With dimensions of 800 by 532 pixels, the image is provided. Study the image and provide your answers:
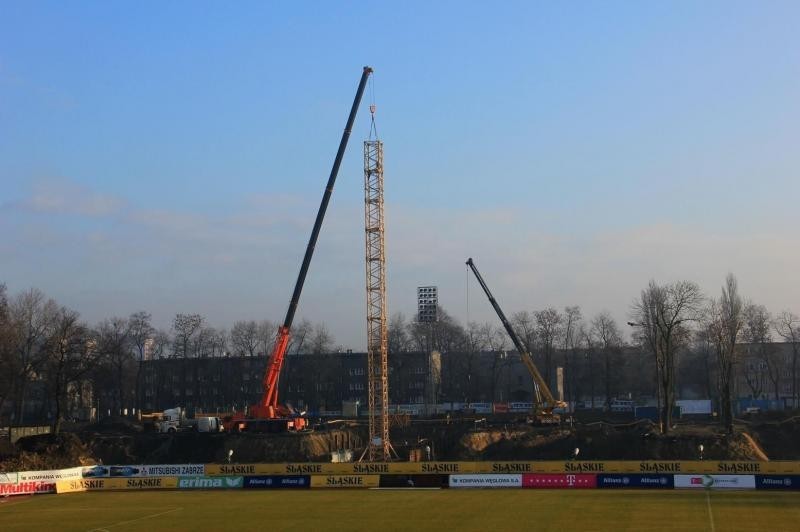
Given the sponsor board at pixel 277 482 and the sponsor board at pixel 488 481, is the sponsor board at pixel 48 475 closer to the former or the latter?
the sponsor board at pixel 277 482

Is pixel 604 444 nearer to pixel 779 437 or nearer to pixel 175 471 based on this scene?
pixel 779 437

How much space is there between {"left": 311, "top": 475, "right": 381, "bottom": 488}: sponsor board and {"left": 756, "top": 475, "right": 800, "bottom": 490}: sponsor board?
25187mm

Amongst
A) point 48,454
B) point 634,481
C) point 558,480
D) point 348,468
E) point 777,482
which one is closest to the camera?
point 777,482

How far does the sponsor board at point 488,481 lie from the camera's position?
56375 mm

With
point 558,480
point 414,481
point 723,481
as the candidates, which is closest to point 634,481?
point 558,480

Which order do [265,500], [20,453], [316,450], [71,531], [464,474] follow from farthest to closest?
[316,450] < [20,453] < [464,474] < [265,500] < [71,531]

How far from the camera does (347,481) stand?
59.2 metres

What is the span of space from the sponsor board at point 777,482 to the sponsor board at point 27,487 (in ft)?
159

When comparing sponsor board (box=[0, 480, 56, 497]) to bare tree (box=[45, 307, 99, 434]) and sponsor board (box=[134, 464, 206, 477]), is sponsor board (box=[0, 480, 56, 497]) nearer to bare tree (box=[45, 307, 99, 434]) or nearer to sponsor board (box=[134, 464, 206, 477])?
sponsor board (box=[134, 464, 206, 477])

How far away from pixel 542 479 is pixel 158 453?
1913 inches

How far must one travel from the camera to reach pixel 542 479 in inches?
2207

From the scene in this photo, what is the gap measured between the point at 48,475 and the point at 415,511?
99.0ft

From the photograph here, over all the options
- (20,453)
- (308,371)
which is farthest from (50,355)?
(308,371)

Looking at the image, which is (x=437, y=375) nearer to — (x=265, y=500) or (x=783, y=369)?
(x=783, y=369)
